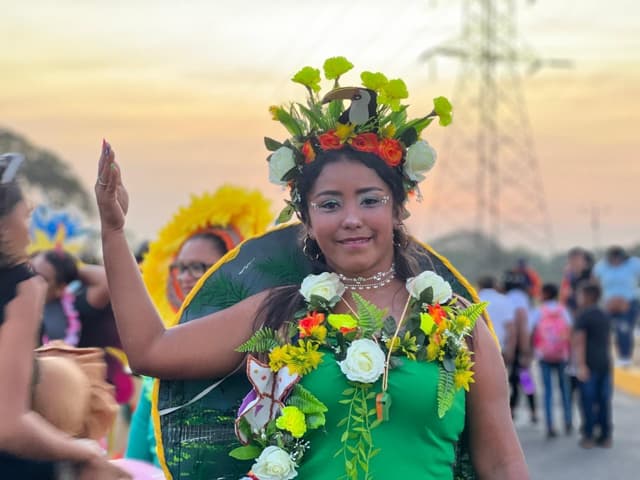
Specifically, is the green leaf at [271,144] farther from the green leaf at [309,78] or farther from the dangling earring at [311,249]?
the dangling earring at [311,249]

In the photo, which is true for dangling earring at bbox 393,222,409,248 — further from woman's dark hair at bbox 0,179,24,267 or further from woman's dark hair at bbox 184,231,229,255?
woman's dark hair at bbox 184,231,229,255

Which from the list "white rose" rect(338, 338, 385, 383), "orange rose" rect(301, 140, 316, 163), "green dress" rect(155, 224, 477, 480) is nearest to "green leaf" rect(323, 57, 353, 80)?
"orange rose" rect(301, 140, 316, 163)

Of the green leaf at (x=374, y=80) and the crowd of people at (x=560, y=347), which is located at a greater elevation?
the green leaf at (x=374, y=80)

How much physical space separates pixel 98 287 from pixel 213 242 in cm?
289

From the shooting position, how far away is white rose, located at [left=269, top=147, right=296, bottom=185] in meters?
3.48

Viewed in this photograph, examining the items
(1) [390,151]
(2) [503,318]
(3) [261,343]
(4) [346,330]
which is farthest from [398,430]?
(2) [503,318]

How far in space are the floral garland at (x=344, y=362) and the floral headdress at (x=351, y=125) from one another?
35 cm

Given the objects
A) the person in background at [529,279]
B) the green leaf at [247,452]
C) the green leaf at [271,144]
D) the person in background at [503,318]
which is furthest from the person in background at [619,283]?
the green leaf at [247,452]

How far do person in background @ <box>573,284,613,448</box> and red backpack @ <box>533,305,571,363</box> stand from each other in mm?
819

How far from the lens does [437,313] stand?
335cm

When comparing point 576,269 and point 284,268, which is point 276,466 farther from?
point 576,269

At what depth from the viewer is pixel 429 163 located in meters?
3.49

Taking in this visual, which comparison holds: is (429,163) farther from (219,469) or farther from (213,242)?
(213,242)

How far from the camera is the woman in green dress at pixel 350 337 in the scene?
3162 millimetres
